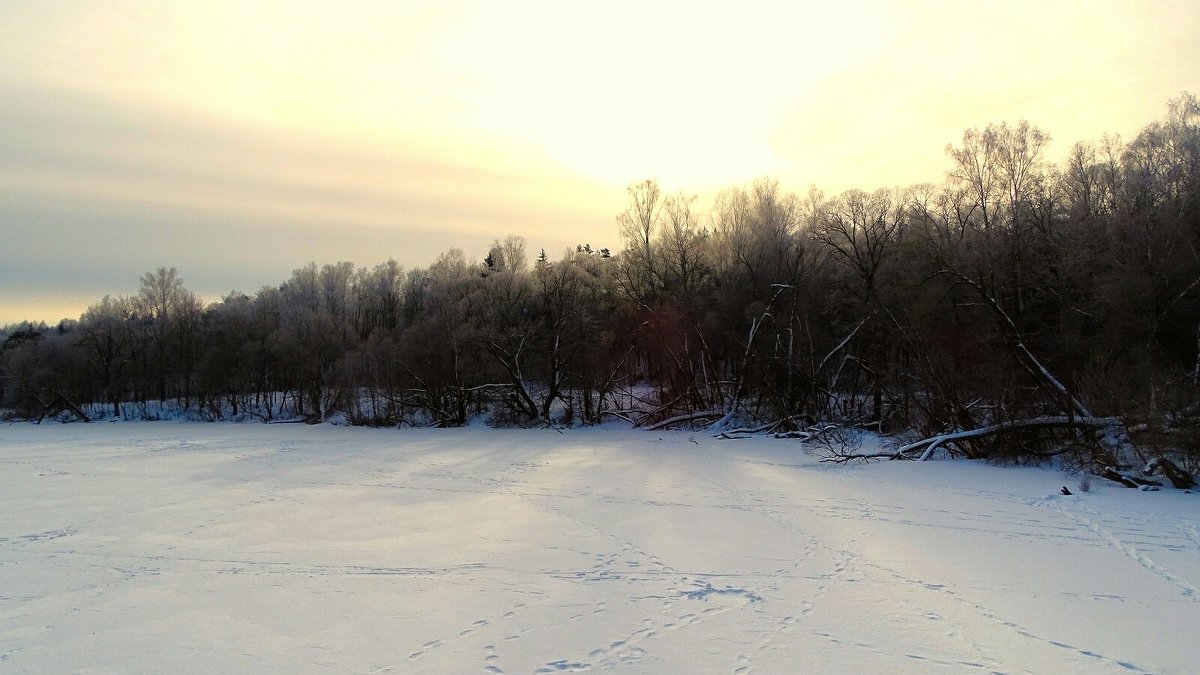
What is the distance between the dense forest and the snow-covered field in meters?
3.48

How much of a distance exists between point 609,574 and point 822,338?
87.5 ft

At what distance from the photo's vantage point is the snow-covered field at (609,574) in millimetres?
7016

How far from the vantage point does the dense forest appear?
21250 millimetres

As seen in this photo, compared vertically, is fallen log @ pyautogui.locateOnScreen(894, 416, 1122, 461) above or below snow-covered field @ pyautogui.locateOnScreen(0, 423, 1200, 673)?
above

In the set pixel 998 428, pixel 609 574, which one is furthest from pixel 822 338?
pixel 609 574

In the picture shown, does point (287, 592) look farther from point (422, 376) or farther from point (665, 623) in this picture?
point (422, 376)

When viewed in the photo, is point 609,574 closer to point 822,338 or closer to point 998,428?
point 998,428

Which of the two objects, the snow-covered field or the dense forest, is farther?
the dense forest

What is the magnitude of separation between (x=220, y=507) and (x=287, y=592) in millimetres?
7719

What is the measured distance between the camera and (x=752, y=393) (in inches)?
1303

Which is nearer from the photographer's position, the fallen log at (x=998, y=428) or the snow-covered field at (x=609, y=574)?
the snow-covered field at (x=609, y=574)

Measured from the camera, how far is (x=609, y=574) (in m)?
9.65

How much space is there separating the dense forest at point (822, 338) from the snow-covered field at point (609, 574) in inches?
137

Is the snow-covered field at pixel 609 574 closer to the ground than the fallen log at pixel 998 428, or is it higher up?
closer to the ground
